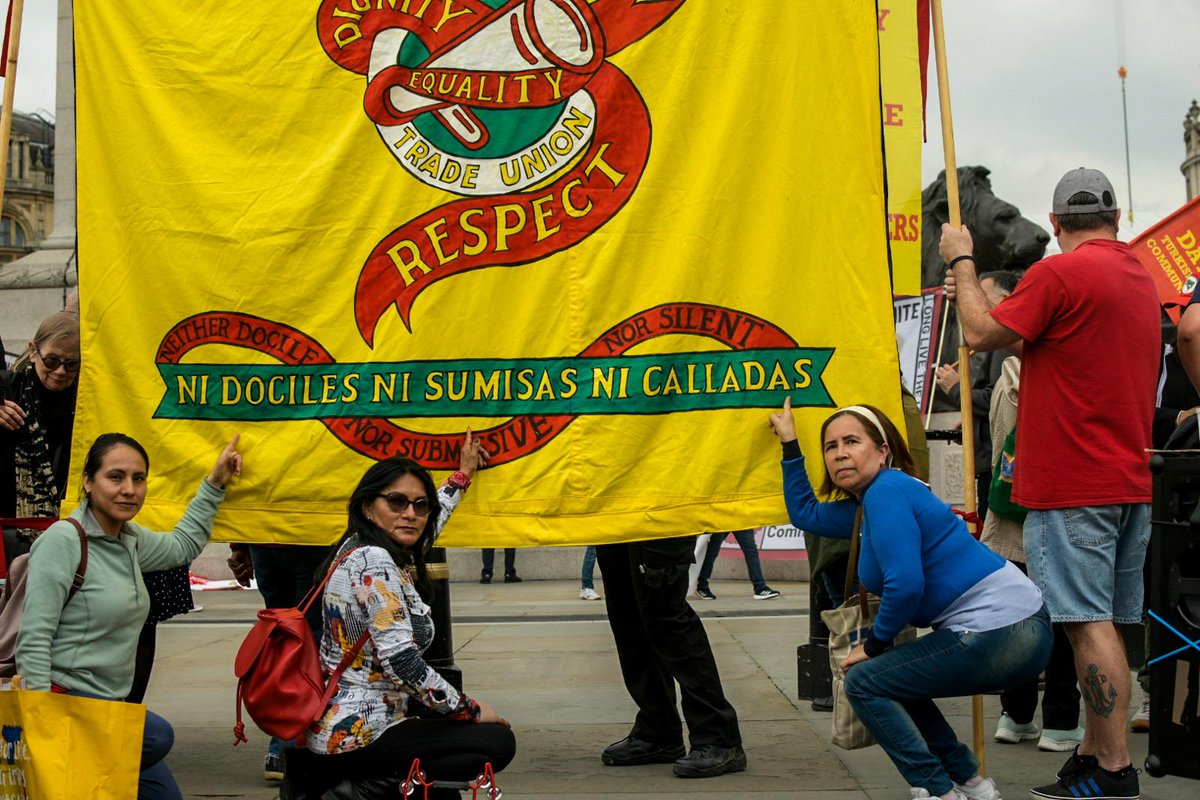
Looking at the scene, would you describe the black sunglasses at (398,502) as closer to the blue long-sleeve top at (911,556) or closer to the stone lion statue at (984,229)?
the blue long-sleeve top at (911,556)

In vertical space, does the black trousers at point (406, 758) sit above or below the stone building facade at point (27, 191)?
below

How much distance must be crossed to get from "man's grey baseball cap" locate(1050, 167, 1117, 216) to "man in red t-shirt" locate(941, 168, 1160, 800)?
144 mm

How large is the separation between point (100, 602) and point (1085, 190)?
3570mm

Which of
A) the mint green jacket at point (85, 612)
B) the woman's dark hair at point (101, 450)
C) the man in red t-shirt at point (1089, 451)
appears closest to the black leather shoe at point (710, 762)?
the man in red t-shirt at point (1089, 451)

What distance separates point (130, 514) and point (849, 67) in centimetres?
300

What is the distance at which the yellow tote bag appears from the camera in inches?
150

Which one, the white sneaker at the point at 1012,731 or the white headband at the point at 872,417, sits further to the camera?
the white sneaker at the point at 1012,731

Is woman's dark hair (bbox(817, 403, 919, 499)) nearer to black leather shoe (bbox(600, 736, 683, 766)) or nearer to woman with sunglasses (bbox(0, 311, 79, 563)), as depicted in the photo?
black leather shoe (bbox(600, 736, 683, 766))

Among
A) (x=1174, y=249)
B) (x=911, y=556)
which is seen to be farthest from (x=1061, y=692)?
(x=1174, y=249)

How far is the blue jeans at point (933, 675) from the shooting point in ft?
13.9

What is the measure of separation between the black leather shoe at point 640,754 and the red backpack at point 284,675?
6.03 ft

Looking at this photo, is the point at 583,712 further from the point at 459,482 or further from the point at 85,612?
the point at 85,612

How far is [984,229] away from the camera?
1456 cm

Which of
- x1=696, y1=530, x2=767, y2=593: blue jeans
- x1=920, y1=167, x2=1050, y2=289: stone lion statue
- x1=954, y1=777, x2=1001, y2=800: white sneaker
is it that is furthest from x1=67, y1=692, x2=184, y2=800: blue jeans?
x1=920, y1=167, x2=1050, y2=289: stone lion statue
